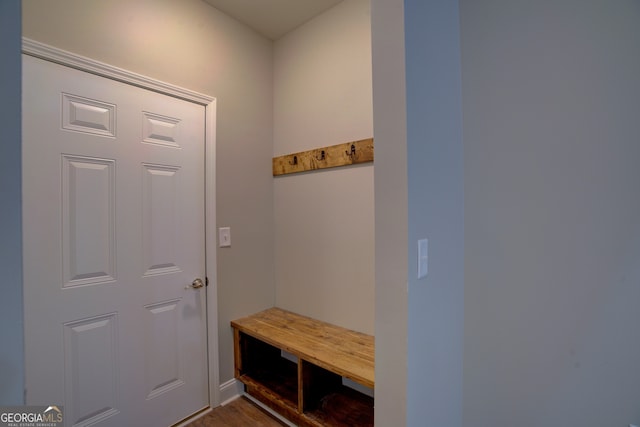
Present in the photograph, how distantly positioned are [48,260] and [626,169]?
2365mm

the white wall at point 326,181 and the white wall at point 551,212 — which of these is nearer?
the white wall at point 551,212

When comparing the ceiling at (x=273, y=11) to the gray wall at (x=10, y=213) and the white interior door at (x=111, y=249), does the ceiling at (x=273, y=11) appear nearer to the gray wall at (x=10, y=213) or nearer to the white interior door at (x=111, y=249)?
the white interior door at (x=111, y=249)

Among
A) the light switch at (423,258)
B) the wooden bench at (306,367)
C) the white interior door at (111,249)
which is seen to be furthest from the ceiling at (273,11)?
the wooden bench at (306,367)

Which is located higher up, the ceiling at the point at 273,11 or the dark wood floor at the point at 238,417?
the ceiling at the point at 273,11

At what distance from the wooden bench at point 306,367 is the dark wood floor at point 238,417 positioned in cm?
7

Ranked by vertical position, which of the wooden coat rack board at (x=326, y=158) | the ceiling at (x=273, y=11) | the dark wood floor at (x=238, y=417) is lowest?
the dark wood floor at (x=238, y=417)

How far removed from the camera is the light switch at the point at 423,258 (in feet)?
2.85

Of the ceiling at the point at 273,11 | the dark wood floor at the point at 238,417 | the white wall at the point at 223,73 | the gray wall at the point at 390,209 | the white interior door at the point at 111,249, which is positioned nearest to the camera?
the gray wall at the point at 390,209

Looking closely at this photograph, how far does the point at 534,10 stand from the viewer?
1.04m

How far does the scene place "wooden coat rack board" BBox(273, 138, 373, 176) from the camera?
1.75 m

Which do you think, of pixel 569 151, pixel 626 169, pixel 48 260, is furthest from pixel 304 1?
pixel 48 260

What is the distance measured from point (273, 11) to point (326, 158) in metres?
1.15

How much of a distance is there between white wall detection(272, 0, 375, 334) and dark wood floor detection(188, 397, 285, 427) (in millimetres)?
699

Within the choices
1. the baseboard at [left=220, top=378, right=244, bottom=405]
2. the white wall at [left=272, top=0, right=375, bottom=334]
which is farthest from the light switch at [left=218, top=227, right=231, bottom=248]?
the baseboard at [left=220, top=378, right=244, bottom=405]
